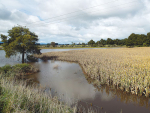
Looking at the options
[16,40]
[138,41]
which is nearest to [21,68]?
[16,40]

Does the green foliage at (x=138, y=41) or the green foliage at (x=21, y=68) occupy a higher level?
the green foliage at (x=138, y=41)

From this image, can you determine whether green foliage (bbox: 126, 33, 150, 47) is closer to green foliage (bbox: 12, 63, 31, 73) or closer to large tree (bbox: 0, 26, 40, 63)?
large tree (bbox: 0, 26, 40, 63)

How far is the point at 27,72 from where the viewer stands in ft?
45.5

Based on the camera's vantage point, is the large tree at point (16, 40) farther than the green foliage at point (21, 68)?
Yes

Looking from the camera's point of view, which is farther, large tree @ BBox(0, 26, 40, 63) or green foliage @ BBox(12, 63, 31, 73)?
large tree @ BBox(0, 26, 40, 63)

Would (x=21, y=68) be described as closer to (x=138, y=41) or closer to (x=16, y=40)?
(x=16, y=40)

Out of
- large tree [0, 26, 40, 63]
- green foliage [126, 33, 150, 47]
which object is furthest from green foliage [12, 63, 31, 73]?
green foliage [126, 33, 150, 47]

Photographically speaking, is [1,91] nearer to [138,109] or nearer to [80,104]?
[80,104]

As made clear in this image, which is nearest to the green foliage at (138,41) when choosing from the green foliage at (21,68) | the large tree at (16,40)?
the large tree at (16,40)

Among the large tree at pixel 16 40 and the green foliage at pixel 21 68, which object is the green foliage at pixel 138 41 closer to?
the large tree at pixel 16 40

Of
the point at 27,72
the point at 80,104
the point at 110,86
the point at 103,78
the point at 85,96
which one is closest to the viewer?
the point at 80,104

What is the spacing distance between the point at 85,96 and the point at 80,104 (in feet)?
4.21

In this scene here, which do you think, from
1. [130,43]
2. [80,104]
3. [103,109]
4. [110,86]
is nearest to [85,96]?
[80,104]

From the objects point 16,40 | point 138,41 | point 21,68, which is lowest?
point 21,68
